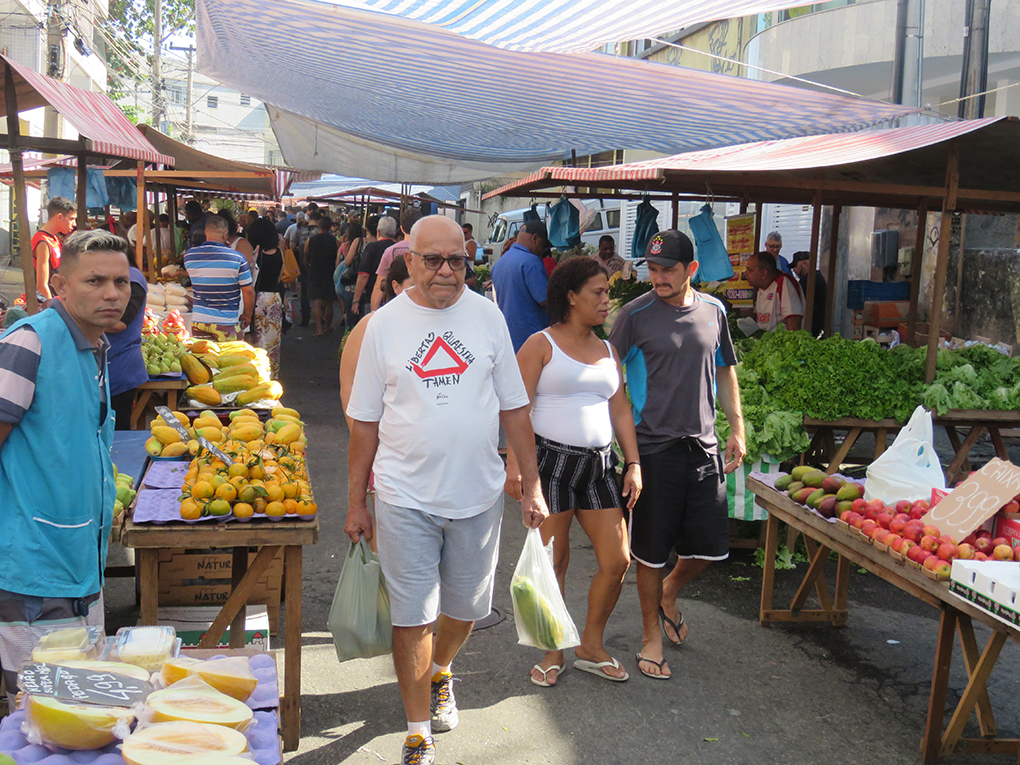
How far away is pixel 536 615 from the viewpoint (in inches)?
153

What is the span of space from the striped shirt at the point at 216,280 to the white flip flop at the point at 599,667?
580 cm

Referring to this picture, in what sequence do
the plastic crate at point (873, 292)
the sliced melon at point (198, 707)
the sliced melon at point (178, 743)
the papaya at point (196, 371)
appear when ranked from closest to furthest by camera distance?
the sliced melon at point (178, 743), the sliced melon at point (198, 707), the papaya at point (196, 371), the plastic crate at point (873, 292)

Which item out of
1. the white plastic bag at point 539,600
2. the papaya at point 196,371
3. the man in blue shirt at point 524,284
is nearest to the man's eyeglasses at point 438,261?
the white plastic bag at point 539,600

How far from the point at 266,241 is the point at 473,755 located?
31.8 feet

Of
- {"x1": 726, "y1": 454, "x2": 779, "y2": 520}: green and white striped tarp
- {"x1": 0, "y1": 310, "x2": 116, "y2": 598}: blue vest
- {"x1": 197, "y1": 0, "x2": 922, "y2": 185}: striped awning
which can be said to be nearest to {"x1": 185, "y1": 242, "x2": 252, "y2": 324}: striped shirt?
{"x1": 197, "y1": 0, "x2": 922, "y2": 185}: striped awning

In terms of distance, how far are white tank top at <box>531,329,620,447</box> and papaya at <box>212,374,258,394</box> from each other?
283cm

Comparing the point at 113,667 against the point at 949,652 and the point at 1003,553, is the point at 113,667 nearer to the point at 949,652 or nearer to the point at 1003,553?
the point at 949,652

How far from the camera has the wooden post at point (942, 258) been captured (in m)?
6.10

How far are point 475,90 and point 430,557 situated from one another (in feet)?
18.0

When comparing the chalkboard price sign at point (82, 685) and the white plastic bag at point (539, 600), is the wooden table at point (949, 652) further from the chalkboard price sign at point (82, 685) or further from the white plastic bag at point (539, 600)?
the chalkboard price sign at point (82, 685)

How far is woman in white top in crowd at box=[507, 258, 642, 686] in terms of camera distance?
419 cm

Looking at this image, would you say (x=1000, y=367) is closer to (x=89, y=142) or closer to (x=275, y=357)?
(x=89, y=142)

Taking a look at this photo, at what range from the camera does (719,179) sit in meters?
6.59

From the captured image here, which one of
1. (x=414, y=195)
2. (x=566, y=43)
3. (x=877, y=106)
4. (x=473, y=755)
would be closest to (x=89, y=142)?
(x=566, y=43)
